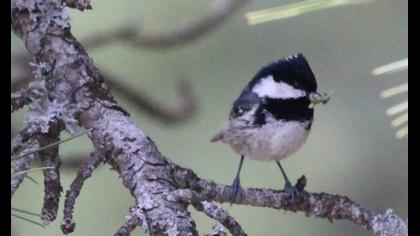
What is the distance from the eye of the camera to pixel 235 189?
0.66m

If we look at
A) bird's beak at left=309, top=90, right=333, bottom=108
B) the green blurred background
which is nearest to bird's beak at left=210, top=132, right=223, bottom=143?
the green blurred background

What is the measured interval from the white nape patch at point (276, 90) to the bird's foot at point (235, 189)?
3.0 inches

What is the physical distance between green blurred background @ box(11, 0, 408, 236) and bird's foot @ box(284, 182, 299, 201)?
0.04m

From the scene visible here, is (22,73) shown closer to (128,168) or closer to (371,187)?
(128,168)

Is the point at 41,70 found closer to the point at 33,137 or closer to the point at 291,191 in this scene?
the point at 33,137

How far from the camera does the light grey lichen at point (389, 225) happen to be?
0.64 metres

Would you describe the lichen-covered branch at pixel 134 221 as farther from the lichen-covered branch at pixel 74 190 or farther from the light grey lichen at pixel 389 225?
the light grey lichen at pixel 389 225

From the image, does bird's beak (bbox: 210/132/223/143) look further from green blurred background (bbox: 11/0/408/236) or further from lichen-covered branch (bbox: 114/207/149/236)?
lichen-covered branch (bbox: 114/207/149/236)

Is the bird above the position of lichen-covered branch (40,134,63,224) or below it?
above

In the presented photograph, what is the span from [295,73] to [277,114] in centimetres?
4

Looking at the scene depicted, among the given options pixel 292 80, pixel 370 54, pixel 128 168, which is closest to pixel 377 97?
pixel 370 54

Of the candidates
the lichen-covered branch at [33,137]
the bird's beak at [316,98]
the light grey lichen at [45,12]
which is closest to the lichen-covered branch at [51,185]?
the lichen-covered branch at [33,137]

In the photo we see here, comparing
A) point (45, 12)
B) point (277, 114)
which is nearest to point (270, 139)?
point (277, 114)

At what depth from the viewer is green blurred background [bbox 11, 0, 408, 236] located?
74cm
